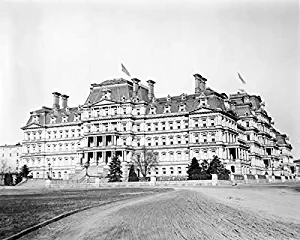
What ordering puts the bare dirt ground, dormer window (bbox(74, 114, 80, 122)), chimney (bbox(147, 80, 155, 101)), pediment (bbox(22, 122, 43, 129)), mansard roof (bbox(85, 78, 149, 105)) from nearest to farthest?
the bare dirt ground → mansard roof (bbox(85, 78, 149, 105)) → chimney (bbox(147, 80, 155, 101)) → dormer window (bbox(74, 114, 80, 122)) → pediment (bbox(22, 122, 43, 129))

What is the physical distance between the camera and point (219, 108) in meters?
71.9

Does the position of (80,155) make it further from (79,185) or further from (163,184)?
(163,184)

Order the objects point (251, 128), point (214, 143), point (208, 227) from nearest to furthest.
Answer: point (208, 227)
point (214, 143)
point (251, 128)

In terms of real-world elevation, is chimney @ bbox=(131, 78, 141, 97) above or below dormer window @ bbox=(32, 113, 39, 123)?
above

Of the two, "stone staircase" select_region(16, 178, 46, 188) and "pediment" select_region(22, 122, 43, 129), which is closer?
"stone staircase" select_region(16, 178, 46, 188)

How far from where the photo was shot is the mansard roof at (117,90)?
78750mm

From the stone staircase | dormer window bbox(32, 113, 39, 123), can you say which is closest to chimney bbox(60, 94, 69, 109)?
dormer window bbox(32, 113, 39, 123)

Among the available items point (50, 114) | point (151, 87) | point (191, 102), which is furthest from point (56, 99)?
point (191, 102)

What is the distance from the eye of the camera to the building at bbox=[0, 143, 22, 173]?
104m

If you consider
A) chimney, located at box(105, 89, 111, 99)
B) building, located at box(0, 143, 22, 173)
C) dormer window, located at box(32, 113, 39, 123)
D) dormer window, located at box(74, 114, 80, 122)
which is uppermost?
chimney, located at box(105, 89, 111, 99)

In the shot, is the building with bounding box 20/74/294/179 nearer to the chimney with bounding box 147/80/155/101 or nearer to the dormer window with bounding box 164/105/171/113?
the dormer window with bounding box 164/105/171/113

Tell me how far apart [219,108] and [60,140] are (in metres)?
34.3

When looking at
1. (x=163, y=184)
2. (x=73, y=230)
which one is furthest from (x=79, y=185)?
(x=73, y=230)

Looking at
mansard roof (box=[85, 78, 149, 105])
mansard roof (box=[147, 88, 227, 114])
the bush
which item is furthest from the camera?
mansard roof (box=[85, 78, 149, 105])
